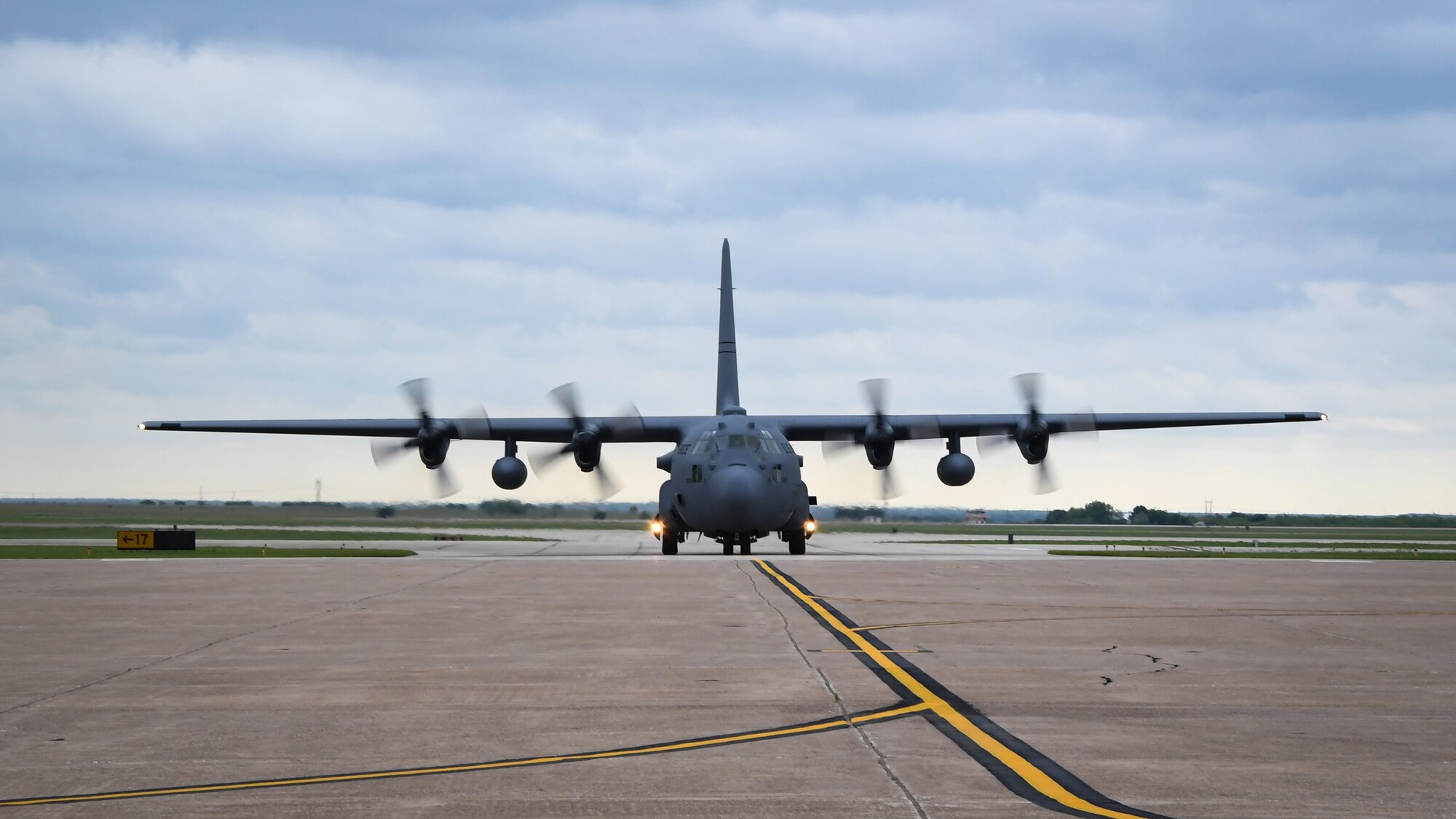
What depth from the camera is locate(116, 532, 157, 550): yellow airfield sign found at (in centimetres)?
3906

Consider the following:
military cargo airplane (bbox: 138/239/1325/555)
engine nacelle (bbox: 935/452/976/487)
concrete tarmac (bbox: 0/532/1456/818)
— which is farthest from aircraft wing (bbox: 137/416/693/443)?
concrete tarmac (bbox: 0/532/1456/818)

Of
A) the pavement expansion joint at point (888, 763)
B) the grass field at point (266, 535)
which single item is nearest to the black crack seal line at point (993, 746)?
the pavement expansion joint at point (888, 763)

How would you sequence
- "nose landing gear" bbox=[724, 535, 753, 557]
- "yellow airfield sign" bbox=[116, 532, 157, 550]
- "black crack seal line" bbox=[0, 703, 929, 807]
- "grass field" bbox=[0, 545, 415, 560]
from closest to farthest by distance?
"black crack seal line" bbox=[0, 703, 929, 807] < "grass field" bbox=[0, 545, 415, 560] < "nose landing gear" bbox=[724, 535, 753, 557] < "yellow airfield sign" bbox=[116, 532, 157, 550]

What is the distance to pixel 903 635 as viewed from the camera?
13.7 m

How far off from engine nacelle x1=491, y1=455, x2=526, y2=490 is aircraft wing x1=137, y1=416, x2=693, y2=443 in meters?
3.10

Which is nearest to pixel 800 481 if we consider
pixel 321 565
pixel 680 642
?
pixel 321 565

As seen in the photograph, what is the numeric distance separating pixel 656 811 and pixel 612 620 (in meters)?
9.82

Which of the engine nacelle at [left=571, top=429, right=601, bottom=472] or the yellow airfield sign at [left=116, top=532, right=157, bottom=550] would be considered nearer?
the yellow airfield sign at [left=116, top=532, right=157, bottom=550]

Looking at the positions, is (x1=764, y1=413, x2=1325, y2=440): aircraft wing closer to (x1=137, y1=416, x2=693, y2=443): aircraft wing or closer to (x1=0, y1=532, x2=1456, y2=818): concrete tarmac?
(x1=137, y1=416, x2=693, y2=443): aircraft wing

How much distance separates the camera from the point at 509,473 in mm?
39844

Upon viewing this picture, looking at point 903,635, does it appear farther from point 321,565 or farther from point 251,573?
point 321,565

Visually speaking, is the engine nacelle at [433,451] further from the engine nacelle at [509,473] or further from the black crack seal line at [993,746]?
the black crack seal line at [993,746]

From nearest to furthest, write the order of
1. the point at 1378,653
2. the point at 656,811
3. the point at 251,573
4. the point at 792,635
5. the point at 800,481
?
the point at 656,811 < the point at 1378,653 < the point at 792,635 < the point at 251,573 < the point at 800,481

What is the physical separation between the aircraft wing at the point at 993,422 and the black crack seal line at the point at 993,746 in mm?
30750
